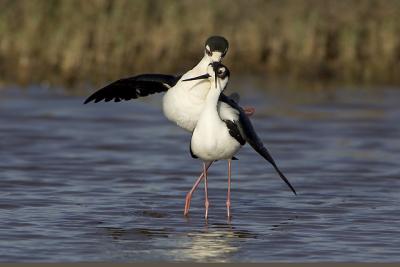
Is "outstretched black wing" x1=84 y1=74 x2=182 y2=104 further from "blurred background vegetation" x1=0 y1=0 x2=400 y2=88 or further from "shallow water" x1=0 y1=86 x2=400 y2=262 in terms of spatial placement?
"blurred background vegetation" x1=0 y1=0 x2=400 y2=88

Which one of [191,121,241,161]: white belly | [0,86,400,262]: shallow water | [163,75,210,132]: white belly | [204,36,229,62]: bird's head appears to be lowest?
[0,86,400,262]: shallow water

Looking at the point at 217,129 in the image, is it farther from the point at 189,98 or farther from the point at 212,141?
the point at 189,98

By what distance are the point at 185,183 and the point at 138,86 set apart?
1522 mm

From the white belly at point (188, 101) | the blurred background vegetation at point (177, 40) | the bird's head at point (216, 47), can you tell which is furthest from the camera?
the blurred background vegetation at point (177, 40)

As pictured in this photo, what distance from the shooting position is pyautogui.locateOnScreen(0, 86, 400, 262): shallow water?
357 inches

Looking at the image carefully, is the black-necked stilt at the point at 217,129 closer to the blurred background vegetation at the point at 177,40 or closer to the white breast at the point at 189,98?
the white breast at the point at 189,98

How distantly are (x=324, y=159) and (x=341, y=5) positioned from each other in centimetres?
784

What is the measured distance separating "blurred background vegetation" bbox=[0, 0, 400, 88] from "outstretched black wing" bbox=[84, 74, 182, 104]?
7.42 m

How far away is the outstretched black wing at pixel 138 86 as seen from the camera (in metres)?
10.6

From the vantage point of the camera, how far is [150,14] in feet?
66.0

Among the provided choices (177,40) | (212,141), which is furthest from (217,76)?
(177,40)

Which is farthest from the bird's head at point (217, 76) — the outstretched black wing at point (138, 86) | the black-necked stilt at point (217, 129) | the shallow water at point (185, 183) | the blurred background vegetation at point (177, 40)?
the blurred background vegetation at point (177, 40)

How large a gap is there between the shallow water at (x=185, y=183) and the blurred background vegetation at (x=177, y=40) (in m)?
1.19

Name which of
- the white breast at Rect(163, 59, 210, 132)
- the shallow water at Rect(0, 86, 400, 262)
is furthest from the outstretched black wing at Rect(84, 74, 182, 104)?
the shallow water at Rect(0, 86, 400, 262)
